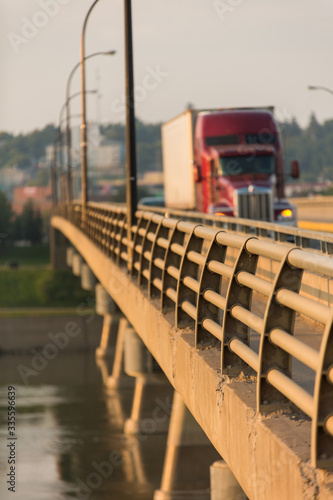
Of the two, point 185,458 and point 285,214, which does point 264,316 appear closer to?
point 185,458

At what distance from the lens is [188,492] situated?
78.5 ft

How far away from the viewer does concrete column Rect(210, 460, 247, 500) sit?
37.8 feet

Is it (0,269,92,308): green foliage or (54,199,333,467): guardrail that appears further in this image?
(0,269,92,308): green foliage

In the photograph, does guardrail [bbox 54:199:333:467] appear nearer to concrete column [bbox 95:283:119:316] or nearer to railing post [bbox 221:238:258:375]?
railing post [bbox 221:238:258:375]

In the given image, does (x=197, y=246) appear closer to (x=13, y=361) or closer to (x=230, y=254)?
(x=230, y=254)

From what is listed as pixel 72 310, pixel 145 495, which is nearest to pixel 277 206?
pixel 145 495

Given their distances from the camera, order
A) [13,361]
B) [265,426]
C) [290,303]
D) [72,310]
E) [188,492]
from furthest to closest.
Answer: [72,310], [13,361], [188,492], [265,426], [290,303]

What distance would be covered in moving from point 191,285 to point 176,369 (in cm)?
125

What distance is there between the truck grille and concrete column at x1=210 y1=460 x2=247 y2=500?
57.3ft

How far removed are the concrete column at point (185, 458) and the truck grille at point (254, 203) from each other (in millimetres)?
6789

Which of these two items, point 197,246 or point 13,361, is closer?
point 197,246

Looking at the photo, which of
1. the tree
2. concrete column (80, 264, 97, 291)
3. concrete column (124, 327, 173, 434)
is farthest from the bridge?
the tree

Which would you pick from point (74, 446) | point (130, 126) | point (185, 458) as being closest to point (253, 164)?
point (185, 458)

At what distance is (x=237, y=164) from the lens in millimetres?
29578
